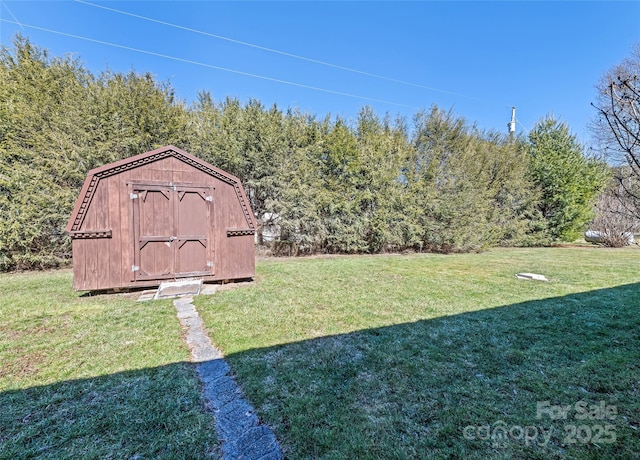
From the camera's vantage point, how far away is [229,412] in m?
2.06

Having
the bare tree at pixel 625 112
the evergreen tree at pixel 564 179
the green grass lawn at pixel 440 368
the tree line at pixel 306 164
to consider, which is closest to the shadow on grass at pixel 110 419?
the green grass lawn at pixel 440 368

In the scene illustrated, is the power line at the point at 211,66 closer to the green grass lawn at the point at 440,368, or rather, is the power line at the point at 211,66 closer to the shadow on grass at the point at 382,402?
the green grass lawn at the point at 440,368

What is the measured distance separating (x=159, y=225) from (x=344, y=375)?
15.8ft

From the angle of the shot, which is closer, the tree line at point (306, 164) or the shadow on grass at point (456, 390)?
the shadow on grass at point (456, 390)

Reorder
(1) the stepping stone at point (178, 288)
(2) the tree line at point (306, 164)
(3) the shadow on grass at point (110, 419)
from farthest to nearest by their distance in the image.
→ (2) the tree line at point (306, 164)
(1) the stepping stone at point (178, 288)
(3) the shadow on grass at point (110, 419)

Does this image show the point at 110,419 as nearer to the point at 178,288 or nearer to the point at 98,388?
the point at 98,388

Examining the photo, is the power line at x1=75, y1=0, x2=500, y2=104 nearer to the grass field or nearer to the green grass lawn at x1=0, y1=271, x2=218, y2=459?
the grass field

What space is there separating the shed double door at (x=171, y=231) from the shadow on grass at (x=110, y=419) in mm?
3410

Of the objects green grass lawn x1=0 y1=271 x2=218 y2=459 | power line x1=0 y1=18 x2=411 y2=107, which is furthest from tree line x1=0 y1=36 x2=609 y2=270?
green grass lawn x1=0 y1=271 x2=218 y2=459

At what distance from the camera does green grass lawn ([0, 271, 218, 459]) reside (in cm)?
172

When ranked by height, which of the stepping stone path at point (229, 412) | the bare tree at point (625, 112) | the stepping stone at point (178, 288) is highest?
the bare tree at point (625, 112)

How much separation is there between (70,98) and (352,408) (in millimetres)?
10967

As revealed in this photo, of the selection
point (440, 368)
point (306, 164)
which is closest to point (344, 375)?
point (440, 368)

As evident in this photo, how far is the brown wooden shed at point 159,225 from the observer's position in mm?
5008
